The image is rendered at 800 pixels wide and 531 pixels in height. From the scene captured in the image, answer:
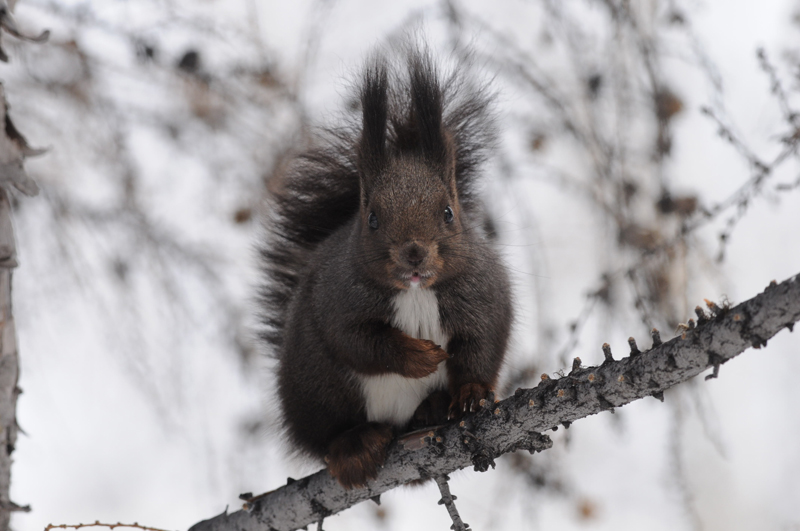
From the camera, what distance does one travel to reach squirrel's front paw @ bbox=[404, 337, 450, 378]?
4.73 feet

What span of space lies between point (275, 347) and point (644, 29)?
136cm

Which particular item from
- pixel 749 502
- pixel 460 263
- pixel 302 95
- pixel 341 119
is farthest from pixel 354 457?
pixel 749 502

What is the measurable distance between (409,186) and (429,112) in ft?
0.65

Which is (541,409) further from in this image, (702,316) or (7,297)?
(7,297)

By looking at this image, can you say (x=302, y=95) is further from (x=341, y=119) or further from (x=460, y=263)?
(x=460, y=263)

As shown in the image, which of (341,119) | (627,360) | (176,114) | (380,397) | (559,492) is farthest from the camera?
(176,114)

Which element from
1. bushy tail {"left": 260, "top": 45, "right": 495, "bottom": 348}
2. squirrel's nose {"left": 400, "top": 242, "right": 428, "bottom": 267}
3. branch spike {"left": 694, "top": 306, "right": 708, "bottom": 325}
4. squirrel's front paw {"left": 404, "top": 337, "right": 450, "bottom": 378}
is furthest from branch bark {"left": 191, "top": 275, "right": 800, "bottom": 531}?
bushy tail {"left": 260, "top": 45, "right": 495, "bottom": 348}

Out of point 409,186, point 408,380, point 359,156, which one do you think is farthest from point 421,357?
point 359,156

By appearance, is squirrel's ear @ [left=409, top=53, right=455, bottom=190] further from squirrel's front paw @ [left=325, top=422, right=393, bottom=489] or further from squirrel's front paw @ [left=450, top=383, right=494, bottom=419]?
squirrel's front paw @ [left=325, top=422, right=393, bottom=489]

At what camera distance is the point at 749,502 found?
321 cm

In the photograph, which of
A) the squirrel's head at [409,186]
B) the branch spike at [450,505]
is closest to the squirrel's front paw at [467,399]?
the branch spike at [450,505]

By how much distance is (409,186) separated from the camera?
1.58 m

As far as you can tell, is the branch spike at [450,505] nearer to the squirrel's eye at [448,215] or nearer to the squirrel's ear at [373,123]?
the squirrel's eye at [448,215]

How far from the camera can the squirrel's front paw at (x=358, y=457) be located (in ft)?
4.91
